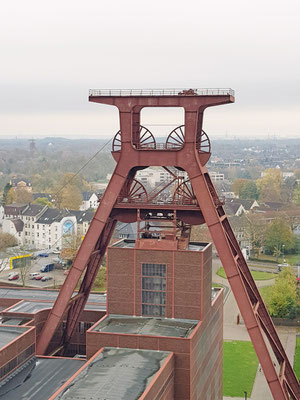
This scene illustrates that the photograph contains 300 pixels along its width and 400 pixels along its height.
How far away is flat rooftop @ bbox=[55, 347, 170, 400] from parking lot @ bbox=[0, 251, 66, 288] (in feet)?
160

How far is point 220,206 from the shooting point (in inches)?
1490

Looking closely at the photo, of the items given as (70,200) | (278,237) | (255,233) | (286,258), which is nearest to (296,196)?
(278,237)

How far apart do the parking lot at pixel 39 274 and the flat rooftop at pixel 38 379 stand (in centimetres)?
4514

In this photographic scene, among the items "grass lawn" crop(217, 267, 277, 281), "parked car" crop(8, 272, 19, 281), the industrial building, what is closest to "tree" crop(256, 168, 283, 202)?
"grass lawn" crop(217, 267, 277, 281)

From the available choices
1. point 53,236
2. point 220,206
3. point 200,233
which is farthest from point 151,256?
point 53,236

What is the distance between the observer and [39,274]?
88562 mm

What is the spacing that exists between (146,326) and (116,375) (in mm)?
5294

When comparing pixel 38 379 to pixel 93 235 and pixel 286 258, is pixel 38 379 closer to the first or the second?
pixel 93 235

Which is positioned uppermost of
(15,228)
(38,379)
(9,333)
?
(9,333)

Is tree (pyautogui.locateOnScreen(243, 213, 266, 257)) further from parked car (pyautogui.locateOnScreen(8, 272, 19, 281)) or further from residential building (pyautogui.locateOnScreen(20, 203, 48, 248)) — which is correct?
parked car (pyautogui.locateOnScreen(8, 272, 19, 281))

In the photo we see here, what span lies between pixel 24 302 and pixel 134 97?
17066 mm

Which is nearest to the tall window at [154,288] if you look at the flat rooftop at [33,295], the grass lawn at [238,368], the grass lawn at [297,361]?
the flat rooftop at [33,295]

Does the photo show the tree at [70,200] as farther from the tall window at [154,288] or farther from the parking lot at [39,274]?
the tall window at [154,288]

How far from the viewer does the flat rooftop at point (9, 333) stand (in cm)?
3491
